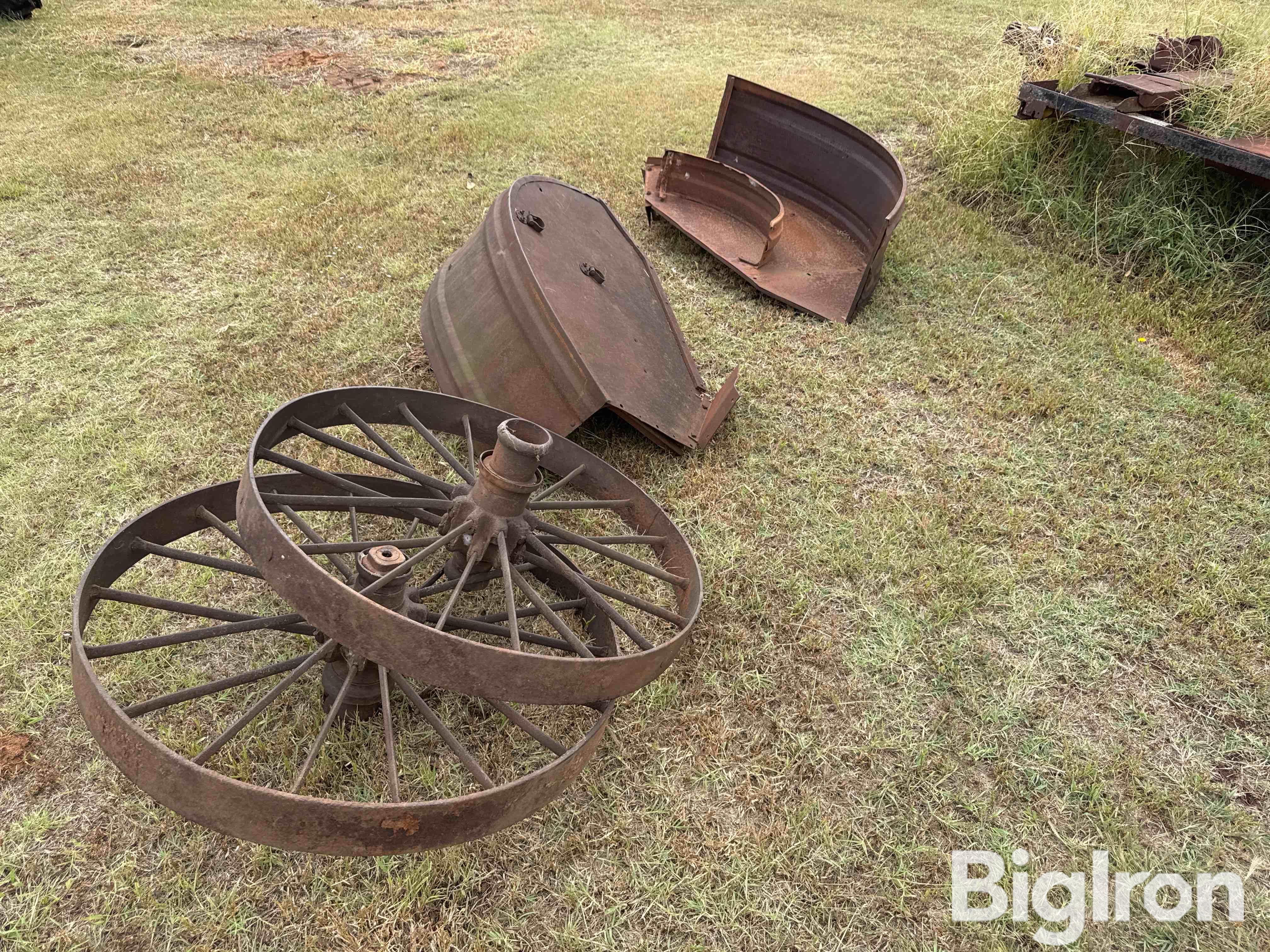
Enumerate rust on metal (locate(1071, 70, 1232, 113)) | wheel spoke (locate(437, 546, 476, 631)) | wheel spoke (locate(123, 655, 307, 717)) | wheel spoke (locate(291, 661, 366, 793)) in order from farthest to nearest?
1. rust on metal (locate(1071, 70, 1232, 113))
2. wheel spoke (locate(123, 655, 307, 717))
3. wheel spoke (locate(437, 546, 476, 631))
4. wheel spoke (locate(291, 661, 366, 793))

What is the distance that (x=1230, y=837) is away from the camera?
2584 mm

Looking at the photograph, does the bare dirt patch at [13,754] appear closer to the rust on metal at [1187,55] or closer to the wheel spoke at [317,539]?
the wheel spoke at [317,539]

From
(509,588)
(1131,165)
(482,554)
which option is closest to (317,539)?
(482,554)

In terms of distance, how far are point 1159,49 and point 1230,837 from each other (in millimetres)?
5979

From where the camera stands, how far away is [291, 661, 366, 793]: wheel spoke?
→ 6.56 feet

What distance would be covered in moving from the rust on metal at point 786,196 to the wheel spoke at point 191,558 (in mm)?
3596

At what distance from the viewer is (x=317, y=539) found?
8.14ft

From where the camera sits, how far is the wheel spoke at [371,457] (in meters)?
2.75

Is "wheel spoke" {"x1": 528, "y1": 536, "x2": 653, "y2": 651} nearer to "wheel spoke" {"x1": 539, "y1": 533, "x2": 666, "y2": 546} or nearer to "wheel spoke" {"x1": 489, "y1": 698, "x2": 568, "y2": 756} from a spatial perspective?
"wheel spoke" {"x1": 539, "y1": 533, "x2": 666, "y2": 546}

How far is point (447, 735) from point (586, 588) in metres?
0.65

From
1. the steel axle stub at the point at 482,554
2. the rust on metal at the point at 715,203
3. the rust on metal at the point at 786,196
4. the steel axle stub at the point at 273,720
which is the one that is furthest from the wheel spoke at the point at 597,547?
the rust on metal at the point at 715,203

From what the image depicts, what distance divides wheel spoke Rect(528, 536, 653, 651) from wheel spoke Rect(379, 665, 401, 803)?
643mm

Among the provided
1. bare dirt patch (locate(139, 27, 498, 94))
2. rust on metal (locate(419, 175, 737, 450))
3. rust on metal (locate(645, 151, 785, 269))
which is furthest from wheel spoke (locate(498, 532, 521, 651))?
bare dirt patch (locate(139, 27, 498, 94))

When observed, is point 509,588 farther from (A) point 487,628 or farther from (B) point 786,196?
(B) point 786,196
